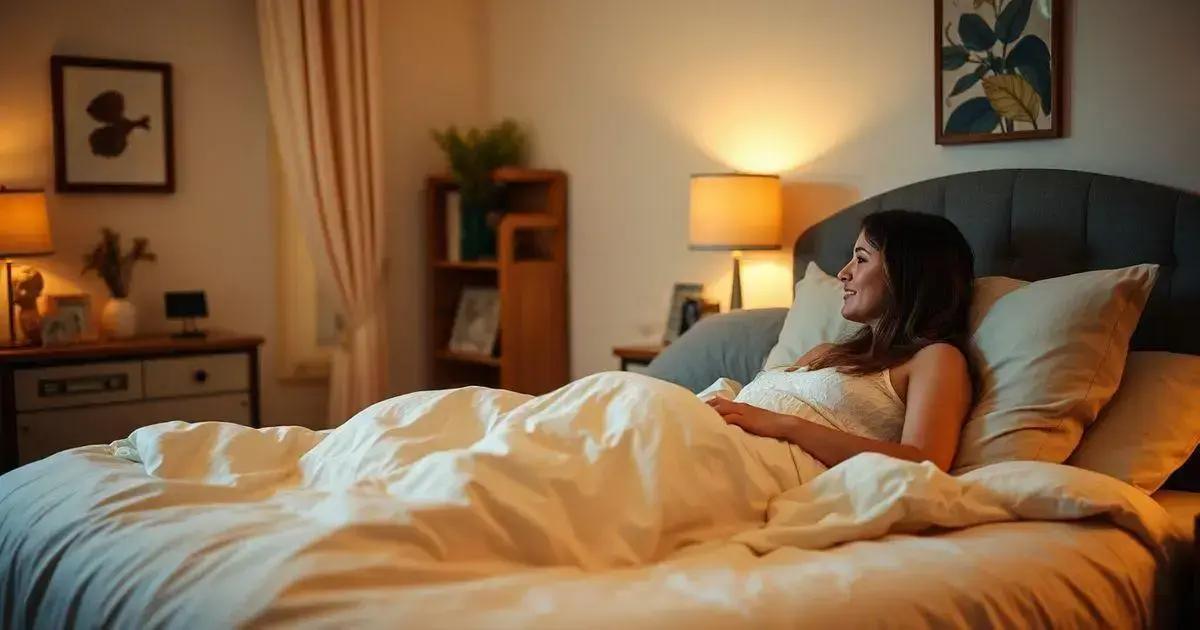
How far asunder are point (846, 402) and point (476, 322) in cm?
261

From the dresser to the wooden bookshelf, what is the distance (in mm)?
967

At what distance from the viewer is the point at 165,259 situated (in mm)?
4383

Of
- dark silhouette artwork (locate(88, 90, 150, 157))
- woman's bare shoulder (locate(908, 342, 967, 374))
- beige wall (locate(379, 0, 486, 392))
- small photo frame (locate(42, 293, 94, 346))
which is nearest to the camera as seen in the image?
woman's bare shoulder (locate(908, 342, 967, 374))

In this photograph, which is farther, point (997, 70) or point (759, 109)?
point (759, 109)

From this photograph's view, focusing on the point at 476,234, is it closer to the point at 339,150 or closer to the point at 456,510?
the point at 339,150

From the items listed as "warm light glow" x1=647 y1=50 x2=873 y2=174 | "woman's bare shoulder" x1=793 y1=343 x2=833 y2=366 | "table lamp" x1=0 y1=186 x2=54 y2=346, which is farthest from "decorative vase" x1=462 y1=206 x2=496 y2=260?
"woman's bare shoulder" x1=793 y1=343 x2=833 y2=366

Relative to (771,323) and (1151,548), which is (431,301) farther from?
(1151,548)

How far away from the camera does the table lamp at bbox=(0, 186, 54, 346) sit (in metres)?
3.78

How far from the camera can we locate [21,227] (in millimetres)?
3809

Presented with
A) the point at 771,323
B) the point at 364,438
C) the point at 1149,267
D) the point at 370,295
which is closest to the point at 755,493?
the point at 364,438

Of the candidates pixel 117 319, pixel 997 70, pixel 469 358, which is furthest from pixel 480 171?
pixel 997 70

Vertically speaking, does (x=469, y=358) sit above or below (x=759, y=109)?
below

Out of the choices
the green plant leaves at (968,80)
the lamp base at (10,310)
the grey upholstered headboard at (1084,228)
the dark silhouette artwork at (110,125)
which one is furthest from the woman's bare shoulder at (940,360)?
the dark silhouette artwork at (110,125)

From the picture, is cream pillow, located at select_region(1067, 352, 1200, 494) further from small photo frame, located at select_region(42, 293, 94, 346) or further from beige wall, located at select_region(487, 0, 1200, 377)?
small photo frame, located at select_region(42, 293, 94, 346)
